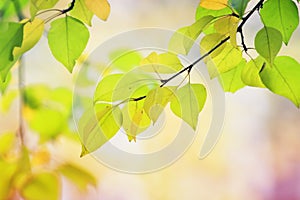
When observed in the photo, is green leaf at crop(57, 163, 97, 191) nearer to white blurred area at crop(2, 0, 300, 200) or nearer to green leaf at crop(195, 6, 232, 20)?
green leaf at crop(195, 6, 232, 20)

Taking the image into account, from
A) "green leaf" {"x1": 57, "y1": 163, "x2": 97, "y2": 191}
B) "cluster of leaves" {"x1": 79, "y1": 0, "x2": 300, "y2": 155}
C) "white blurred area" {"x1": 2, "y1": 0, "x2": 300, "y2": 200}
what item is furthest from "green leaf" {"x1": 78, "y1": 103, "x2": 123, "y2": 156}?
"white blurred area" {"x1": 2, "y1": 0, "x2": 300, "y2": 200}

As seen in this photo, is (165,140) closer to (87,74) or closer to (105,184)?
(105,184)

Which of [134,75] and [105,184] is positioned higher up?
[134,75]

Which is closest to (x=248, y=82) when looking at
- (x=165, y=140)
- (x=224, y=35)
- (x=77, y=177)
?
(x=224, y=35)

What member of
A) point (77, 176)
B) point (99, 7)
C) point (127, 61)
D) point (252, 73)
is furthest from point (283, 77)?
point (77, 176)

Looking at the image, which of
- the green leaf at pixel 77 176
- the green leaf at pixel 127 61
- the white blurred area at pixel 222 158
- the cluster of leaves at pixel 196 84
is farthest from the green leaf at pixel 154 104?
the white blurred area at pixel 222 158

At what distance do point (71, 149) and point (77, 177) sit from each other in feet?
1.34

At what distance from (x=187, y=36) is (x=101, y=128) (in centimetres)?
9

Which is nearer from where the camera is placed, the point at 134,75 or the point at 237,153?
the point at 134,75

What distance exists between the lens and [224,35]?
31 centimetres

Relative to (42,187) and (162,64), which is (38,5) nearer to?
(162,64)

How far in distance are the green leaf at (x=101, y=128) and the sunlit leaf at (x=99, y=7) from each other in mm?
61

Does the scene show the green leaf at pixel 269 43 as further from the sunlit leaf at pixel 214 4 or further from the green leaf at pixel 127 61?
the green leaf at pixel 127 61

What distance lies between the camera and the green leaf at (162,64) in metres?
0.32
